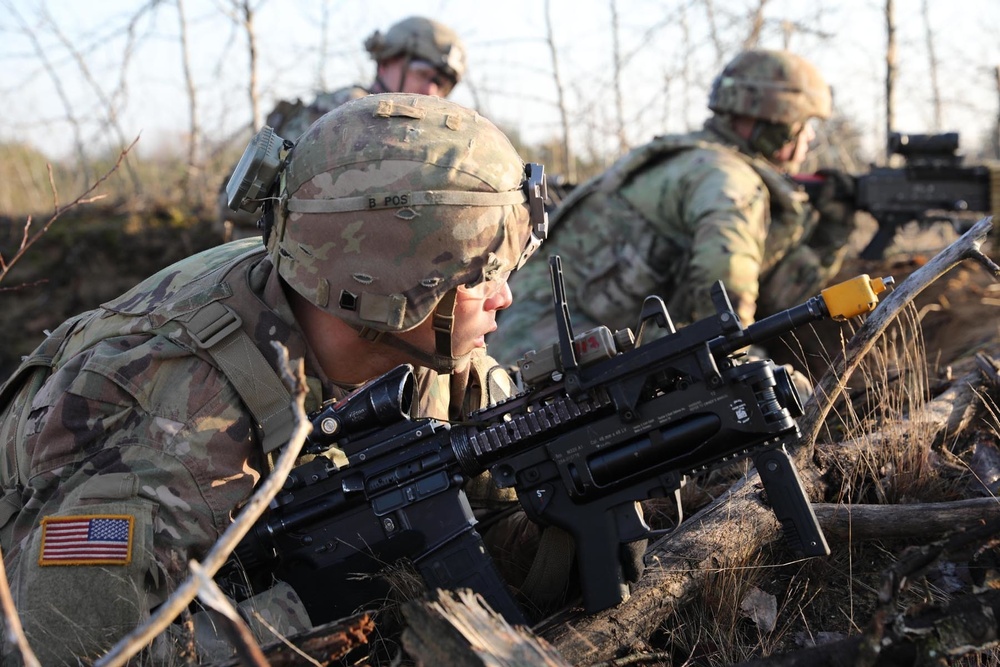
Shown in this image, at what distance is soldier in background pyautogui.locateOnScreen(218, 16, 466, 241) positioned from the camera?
745cm

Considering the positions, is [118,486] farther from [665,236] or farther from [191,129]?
[191,129]

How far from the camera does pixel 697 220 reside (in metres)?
5.71

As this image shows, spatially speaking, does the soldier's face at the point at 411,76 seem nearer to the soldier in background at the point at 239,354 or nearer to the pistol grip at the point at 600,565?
the soldier in background at the point at 239,354

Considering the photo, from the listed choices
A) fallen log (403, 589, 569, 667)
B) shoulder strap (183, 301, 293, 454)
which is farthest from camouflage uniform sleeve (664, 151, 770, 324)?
fallen log (403, 589, 569, 667)

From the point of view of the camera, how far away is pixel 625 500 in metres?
2.61

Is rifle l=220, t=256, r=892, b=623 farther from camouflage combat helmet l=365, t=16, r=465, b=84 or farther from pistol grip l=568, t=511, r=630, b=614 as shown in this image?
camouflage combat helmet l=365, t=16, r=465, b=84

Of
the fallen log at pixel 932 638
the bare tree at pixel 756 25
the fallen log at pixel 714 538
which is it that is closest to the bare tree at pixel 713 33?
the bare tree at pixel 756 25

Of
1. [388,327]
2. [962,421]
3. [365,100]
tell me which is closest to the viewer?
[388,327]

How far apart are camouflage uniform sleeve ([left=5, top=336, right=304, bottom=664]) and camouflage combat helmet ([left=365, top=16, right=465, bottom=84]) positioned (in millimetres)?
5226

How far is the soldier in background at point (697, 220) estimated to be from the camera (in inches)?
→ 223

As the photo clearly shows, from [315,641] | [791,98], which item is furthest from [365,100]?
[791,98]

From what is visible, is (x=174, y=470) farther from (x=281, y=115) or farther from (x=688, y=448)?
(x=281, y=115)

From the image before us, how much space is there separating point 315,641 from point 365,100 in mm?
1769

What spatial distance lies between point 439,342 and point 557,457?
0.63 meters
